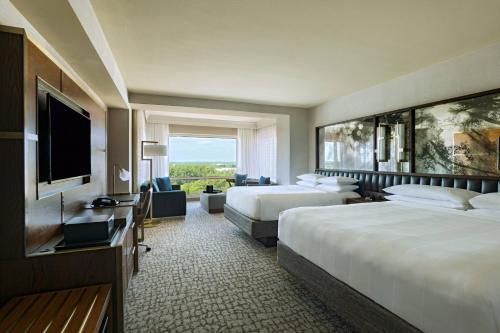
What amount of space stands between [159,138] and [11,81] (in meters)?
6.13

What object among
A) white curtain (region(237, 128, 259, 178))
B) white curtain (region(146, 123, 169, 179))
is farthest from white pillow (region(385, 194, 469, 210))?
white curtain (region(146, 123, 169, 179))

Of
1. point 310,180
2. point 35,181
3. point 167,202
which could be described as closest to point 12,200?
point 35,181

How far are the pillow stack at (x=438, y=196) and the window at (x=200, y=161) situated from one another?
5.81 metres

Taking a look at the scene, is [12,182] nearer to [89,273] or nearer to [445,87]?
[89,273]

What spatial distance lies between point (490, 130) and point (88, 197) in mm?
4657

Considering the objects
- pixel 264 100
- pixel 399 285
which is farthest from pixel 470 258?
pixel 264 100

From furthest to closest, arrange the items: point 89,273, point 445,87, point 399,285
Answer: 1. point 445,87
2. point 89,273
3. point 399,285

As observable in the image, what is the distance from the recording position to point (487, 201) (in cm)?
245

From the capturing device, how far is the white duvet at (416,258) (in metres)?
1.11

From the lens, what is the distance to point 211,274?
280cm

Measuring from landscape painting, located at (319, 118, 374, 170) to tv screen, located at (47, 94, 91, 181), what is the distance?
13.9 feet

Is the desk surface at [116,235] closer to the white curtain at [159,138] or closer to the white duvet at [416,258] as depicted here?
the white duvet at [416,258]

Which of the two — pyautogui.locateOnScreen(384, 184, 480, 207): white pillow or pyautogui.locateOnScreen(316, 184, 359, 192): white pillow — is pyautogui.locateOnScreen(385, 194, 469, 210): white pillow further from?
pyautogui.locateOnScreen(316, 184, 359, 192): white pillow

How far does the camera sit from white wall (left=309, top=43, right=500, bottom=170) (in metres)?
2.91
